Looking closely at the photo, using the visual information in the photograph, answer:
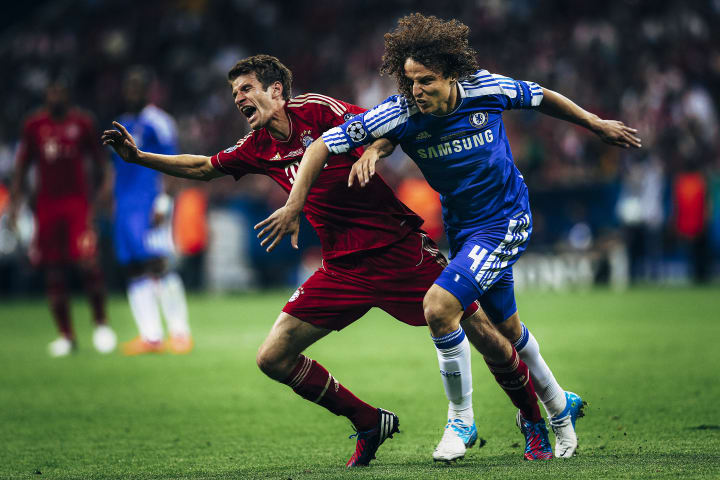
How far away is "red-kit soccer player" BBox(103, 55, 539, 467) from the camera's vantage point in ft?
15.6

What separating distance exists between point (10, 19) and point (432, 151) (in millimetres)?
26234

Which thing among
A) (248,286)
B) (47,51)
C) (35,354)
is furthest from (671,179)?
(47,51)

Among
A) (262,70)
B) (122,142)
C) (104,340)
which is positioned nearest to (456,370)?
Answer: (262,70)

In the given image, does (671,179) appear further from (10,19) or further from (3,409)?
(10,19)

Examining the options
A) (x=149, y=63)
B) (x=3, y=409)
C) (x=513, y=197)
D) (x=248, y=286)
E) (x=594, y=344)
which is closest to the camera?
(x=513, y=197)

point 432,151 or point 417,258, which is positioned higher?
point 432,151

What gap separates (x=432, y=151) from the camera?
461 cm

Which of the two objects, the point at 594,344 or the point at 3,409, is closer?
the point at 3,409

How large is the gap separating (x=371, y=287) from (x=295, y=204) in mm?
733

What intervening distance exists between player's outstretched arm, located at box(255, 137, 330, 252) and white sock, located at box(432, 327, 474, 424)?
0.85 m

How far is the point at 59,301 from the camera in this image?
1024 centimetres

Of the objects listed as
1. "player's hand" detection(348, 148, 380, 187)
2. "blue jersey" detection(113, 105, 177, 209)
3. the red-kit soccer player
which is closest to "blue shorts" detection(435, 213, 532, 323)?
the red-kit soccer player

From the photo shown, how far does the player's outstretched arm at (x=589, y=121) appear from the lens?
4793 millimetres

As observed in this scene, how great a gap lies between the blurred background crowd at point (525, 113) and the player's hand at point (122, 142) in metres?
10.7
